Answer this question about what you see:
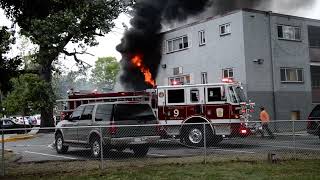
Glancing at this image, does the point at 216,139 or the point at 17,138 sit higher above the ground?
the point at 216,139

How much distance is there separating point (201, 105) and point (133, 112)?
4.16 m

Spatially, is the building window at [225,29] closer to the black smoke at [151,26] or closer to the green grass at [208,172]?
the black smoke at [151,26]

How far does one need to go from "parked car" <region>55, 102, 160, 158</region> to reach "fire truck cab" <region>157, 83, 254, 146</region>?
2781 mm

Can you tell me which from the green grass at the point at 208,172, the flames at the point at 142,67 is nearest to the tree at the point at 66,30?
the flames at the point at 142,67

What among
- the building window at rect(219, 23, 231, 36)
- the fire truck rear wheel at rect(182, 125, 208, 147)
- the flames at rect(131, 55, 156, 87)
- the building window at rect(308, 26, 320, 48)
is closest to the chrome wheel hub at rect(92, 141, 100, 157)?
the fire truck rear wheel at rect(182, 125, 208, 147)

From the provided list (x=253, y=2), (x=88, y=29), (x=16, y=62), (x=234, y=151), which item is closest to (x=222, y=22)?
(x=253, y=2)

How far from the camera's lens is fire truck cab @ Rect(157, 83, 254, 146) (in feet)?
56.0

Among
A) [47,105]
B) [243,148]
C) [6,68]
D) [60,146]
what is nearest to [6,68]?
[6,68]

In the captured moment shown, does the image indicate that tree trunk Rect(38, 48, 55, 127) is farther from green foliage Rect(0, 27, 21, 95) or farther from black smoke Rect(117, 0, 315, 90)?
green foliage Rect(0, 27, 21, 95)

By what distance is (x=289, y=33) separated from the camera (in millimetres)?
30562

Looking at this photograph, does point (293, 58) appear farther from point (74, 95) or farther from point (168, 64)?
point (74, 95)

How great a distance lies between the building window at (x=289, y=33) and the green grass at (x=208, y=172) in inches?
775

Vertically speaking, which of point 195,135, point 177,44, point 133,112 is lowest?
point 195,135

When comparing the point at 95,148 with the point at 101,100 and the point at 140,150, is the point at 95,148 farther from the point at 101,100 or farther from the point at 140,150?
the point at 101,100
